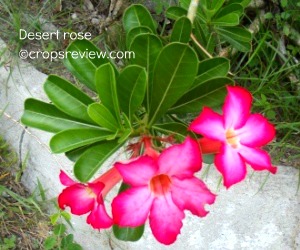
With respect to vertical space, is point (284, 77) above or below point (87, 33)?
below

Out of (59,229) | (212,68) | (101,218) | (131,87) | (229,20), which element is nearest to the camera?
(101,218)

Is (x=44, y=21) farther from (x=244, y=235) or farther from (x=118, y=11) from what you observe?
(x=244, y=235)

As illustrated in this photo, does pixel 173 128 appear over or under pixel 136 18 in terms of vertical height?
under

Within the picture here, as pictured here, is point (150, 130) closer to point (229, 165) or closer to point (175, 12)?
point (229, 165)

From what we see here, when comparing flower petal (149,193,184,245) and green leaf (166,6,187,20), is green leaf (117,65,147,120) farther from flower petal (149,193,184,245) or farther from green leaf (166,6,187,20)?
green leaf (166,6,187,20)

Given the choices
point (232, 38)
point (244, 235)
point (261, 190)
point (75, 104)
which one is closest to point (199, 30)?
point (232, 38)

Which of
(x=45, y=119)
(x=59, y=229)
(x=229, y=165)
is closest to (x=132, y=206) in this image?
(x=229, y=165)

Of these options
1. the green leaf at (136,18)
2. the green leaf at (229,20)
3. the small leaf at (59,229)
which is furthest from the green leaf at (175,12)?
the small leaf at (59,229)
